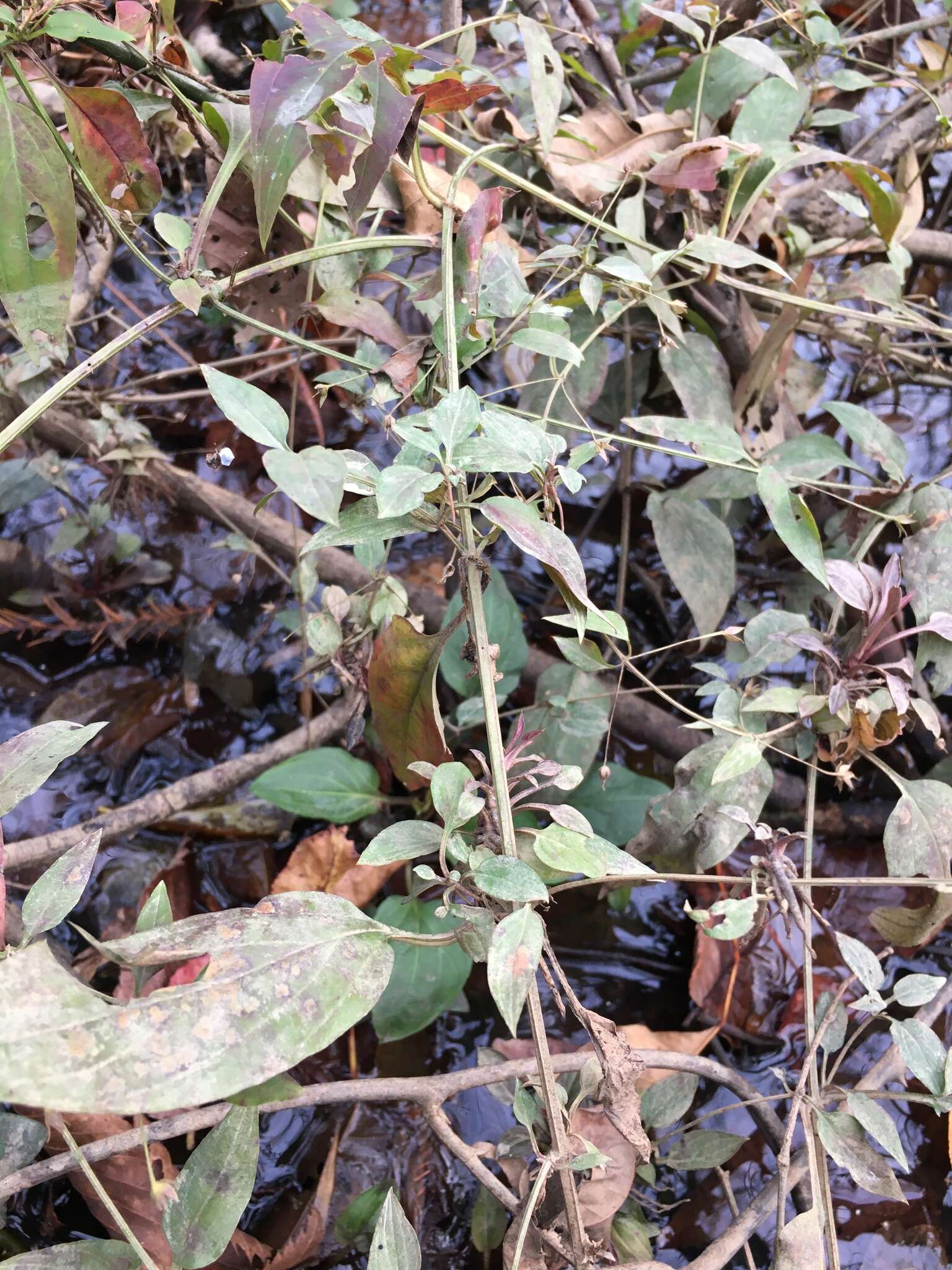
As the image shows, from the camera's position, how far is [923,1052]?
2.32 ft

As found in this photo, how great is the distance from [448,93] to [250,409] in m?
0.39

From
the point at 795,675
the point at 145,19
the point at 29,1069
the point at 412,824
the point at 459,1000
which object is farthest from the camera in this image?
the point at 795,675

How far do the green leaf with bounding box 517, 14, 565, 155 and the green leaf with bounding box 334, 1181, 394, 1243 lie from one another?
3.48ft

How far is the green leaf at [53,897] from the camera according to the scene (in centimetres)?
57

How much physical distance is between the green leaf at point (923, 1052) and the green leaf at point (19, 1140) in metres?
0.68

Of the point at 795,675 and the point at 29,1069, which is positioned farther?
the point at 795,675

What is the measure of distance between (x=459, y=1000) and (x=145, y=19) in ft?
3.28

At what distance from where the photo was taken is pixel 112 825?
0.97m

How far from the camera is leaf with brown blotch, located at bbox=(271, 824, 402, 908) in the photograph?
1027mm

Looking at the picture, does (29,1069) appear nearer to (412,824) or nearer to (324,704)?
(412,824)

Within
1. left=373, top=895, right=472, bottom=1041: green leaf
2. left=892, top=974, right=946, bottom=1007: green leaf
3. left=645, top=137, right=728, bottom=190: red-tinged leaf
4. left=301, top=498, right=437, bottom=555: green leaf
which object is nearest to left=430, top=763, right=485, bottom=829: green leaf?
left=301, top=498, right=437, bottom=555: green leaf

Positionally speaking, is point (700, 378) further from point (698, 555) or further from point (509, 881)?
point (509, 881)

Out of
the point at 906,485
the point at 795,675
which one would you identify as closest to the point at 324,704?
the point at 795,675

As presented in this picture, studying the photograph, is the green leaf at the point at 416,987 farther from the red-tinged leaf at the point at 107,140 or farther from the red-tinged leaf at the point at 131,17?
the red-tinged leaf at the point at 131,17
